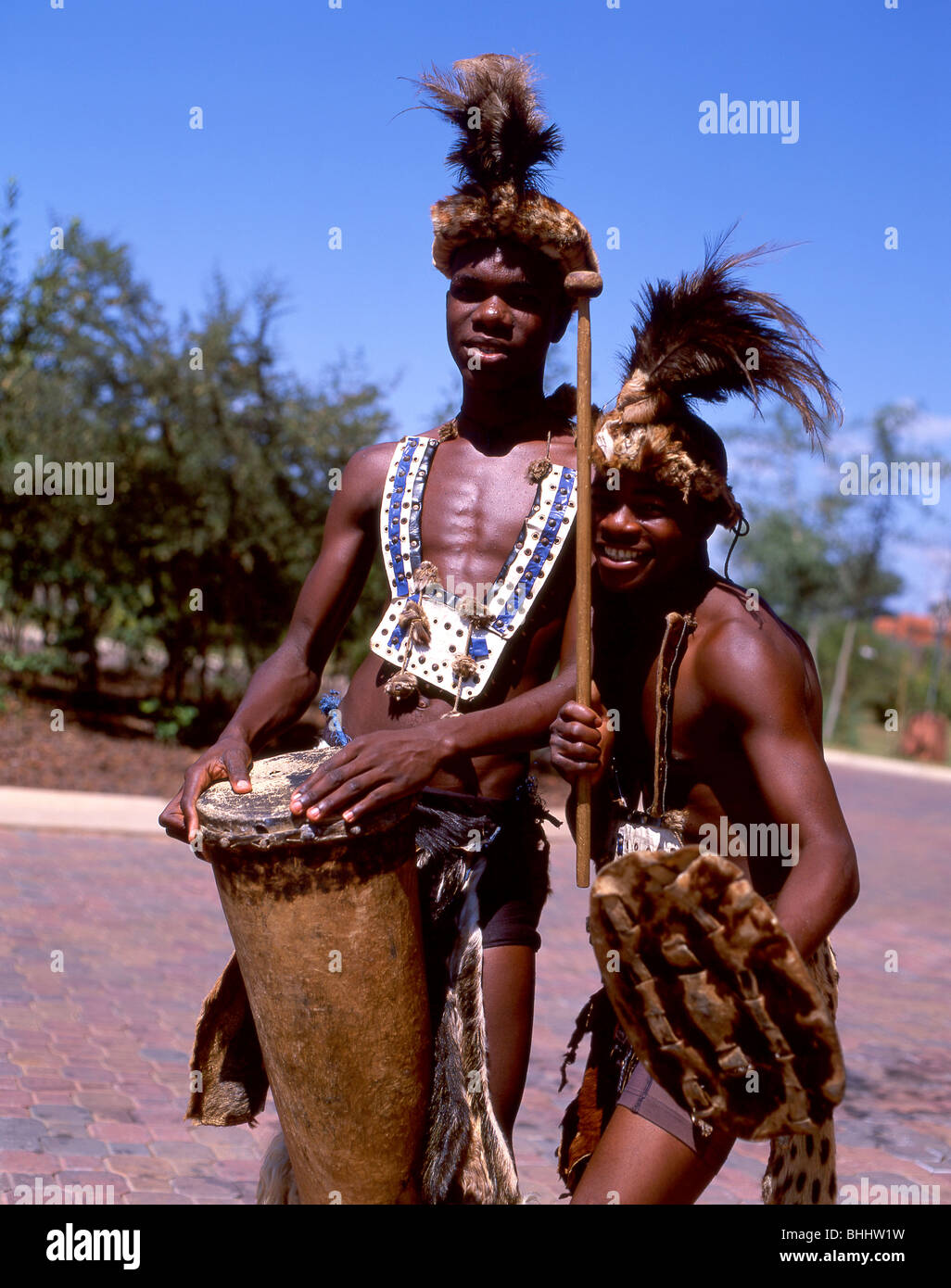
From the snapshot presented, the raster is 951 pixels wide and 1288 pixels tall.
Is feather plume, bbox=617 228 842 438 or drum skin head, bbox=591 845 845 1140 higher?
feather plume, bbox=617 228 842 438

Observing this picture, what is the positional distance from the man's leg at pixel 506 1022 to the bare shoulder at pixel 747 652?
708 millimetres

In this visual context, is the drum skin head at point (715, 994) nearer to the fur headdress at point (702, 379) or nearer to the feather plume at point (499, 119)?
the fur headdress at point (702, 379)

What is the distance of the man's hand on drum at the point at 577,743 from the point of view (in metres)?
2.49

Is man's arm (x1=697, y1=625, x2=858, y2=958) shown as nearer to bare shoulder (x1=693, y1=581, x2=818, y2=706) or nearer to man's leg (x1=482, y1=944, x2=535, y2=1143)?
bare shoulder (x1=693, y1=581, x2=818, y2=706)

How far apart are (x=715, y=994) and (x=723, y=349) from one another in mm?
1229

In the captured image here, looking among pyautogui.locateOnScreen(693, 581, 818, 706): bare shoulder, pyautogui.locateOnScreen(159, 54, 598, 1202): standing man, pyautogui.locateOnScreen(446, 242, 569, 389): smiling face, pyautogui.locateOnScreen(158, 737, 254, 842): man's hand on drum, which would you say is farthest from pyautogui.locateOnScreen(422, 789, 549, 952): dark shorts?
pyautogui.locateOnScreen(446, 242, 569, 389): smiling face

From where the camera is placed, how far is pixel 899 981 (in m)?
8.16

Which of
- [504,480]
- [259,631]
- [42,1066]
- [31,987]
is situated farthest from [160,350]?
[504,480]

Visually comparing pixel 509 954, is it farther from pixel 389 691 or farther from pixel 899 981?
pixel 899 981

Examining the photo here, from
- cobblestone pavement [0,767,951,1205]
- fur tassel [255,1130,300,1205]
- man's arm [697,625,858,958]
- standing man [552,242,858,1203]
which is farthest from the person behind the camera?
cobblestone pavement [0,767,951,1205]

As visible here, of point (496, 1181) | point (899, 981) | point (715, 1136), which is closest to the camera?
point (715, 1136)

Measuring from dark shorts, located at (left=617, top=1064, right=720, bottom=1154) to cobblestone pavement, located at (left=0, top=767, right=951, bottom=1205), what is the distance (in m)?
1.82

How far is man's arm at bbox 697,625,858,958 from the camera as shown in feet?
7.57
